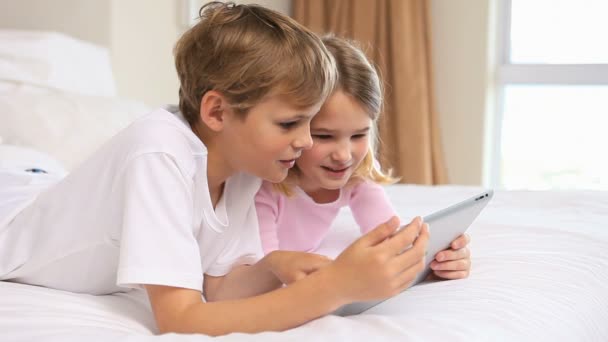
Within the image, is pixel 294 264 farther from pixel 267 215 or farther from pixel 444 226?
pixel 267 215

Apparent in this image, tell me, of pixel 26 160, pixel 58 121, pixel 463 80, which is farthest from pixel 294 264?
pixel 463 80

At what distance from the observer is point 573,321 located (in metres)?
1.10

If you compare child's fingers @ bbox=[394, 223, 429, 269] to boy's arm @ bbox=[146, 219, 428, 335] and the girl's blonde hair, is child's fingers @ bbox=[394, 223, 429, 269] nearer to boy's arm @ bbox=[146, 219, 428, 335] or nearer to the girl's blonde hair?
boy's arm @ bbox=[146, 219, 428, 335]

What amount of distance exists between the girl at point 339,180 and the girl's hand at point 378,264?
12.1 inches

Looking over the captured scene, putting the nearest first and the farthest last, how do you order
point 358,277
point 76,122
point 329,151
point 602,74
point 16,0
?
point 358,277
point 329,151
point 76,122
point 16,0
point 602,74

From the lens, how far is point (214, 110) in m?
1.15

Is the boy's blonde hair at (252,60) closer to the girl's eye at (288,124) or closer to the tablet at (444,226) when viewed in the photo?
the girl's eye at (288,124)

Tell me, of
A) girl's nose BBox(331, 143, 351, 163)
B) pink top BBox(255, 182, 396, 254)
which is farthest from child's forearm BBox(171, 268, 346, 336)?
pink top BBox(255, 182, 396, 254)

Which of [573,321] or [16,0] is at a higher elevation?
[16,0]

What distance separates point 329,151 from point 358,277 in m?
0.50

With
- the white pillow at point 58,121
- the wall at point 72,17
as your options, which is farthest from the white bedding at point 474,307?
the wall at point 72,17

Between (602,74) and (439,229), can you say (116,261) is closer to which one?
(439,229)

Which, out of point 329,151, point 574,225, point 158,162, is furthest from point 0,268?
point 574,225

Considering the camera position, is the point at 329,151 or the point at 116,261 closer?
the point at 116,261
